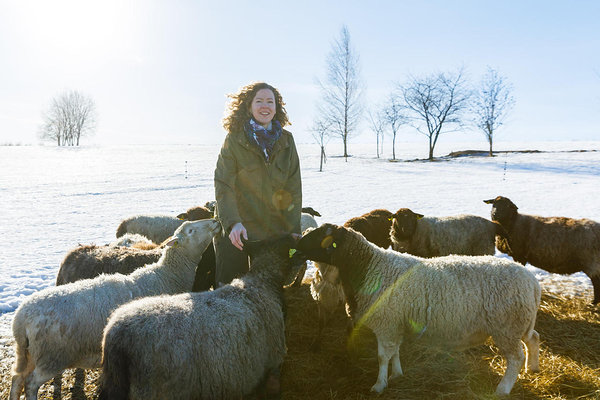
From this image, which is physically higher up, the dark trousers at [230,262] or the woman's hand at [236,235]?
the woman's hand at [236,235]

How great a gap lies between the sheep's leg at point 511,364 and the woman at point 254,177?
2.48 m

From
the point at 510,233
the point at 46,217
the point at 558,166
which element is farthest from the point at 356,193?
the point at 558,166

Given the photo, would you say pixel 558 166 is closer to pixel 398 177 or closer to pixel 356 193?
pixel 398 177

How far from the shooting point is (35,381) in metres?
3.50

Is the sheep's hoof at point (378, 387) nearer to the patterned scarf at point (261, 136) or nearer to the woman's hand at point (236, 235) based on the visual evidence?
the woman's hand at point (236, 235)

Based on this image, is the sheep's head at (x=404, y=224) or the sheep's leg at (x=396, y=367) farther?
the sheep's head at (x=404, y=224)

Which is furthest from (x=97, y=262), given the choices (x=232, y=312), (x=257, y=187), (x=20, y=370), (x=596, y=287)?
(x=596, y=287)

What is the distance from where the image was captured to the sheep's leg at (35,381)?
11.5ft

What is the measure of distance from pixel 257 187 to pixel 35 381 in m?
2.71

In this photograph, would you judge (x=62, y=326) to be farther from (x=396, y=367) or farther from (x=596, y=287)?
(x=596, y=287)

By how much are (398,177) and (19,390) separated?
26.3 m

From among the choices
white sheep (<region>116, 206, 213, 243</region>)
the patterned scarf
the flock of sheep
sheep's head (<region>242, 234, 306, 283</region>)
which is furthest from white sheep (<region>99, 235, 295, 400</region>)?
white sheep (<region>116, 206, 213, 243</region>)

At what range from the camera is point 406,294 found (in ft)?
13.4

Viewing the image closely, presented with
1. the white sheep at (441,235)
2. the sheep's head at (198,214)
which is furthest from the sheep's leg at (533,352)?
the sheep's head at (198,214)
